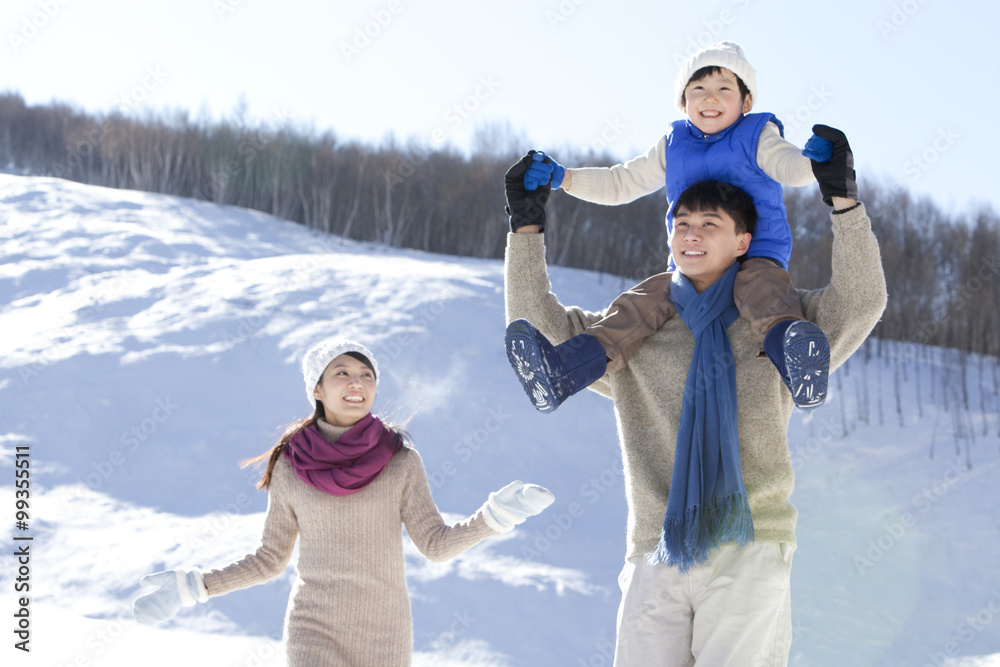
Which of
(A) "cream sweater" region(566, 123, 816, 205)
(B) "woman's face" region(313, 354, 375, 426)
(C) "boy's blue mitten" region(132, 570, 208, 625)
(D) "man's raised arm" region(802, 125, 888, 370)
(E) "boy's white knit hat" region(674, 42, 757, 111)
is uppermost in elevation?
(E) "boy's white knit hat" region(674, 42, 757, 111)

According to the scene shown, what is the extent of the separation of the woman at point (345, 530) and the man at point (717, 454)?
36cm

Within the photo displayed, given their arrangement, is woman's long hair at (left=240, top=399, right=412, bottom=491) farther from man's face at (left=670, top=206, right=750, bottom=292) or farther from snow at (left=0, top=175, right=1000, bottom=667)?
man's face at (left=670, top=206, right=750, bottom=292)

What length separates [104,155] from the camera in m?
27.8

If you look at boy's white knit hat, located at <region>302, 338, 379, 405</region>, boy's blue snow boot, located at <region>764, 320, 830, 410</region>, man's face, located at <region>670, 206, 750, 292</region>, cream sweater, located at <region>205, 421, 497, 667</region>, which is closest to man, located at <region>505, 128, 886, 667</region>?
man's face, located at <region>670, 206, 750, 292</region>

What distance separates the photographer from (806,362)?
6.12 ft

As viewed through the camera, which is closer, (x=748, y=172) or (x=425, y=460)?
(x=748, y=172)

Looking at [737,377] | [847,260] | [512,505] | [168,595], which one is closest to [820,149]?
[847,260]

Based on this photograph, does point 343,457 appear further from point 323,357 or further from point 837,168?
point 837,168

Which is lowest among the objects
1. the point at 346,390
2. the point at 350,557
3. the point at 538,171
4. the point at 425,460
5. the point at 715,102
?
the point at 425,460

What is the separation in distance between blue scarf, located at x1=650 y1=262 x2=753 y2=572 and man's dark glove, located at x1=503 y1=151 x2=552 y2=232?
54cm

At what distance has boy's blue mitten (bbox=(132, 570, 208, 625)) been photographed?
2.40 meters

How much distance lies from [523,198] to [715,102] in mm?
586

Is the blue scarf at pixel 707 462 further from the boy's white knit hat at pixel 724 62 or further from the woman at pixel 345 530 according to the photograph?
the boy's white knit hat at pixel 724 62

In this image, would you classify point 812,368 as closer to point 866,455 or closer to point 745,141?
point 745,141
